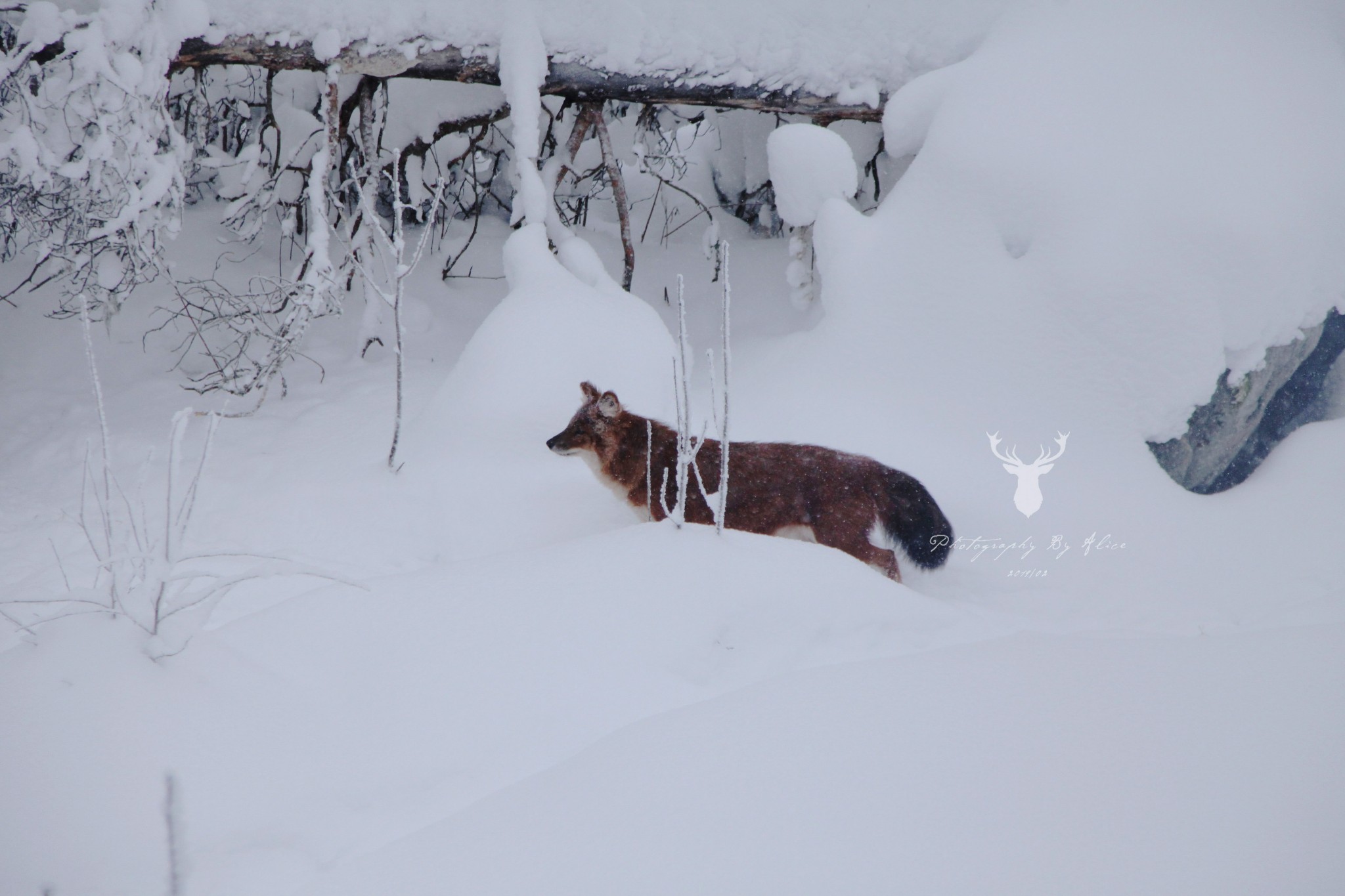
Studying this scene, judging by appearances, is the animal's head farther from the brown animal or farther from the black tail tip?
the black tail tip

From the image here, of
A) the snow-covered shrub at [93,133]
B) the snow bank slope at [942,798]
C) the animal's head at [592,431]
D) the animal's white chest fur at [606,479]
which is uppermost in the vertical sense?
the snow-covered shrub at [93,133]

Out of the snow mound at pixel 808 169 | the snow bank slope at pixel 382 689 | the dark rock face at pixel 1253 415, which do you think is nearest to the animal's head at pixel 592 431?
the snow bank slope at pixel 382 689

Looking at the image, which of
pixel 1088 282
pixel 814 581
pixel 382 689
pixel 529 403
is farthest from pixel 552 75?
pixel 382 689

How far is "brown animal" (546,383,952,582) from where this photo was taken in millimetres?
4148

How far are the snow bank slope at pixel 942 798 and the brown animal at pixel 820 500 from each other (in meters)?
1.45

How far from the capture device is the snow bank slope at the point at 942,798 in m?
1.93

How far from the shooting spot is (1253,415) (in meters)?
5.39

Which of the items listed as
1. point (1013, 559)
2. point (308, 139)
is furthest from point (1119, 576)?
point (308, 139)

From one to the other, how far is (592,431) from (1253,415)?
13.4 ft

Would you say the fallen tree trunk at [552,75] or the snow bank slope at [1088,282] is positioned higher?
the fallen tree trunk at [552,75]

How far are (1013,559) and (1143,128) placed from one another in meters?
2.87

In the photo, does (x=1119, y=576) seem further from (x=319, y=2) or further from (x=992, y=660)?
(x=319, y=2)

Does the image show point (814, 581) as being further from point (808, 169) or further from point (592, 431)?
point (808, 169)

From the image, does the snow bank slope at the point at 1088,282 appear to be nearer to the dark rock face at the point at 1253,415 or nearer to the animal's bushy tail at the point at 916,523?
the dark rock face at the point at 1253,415
